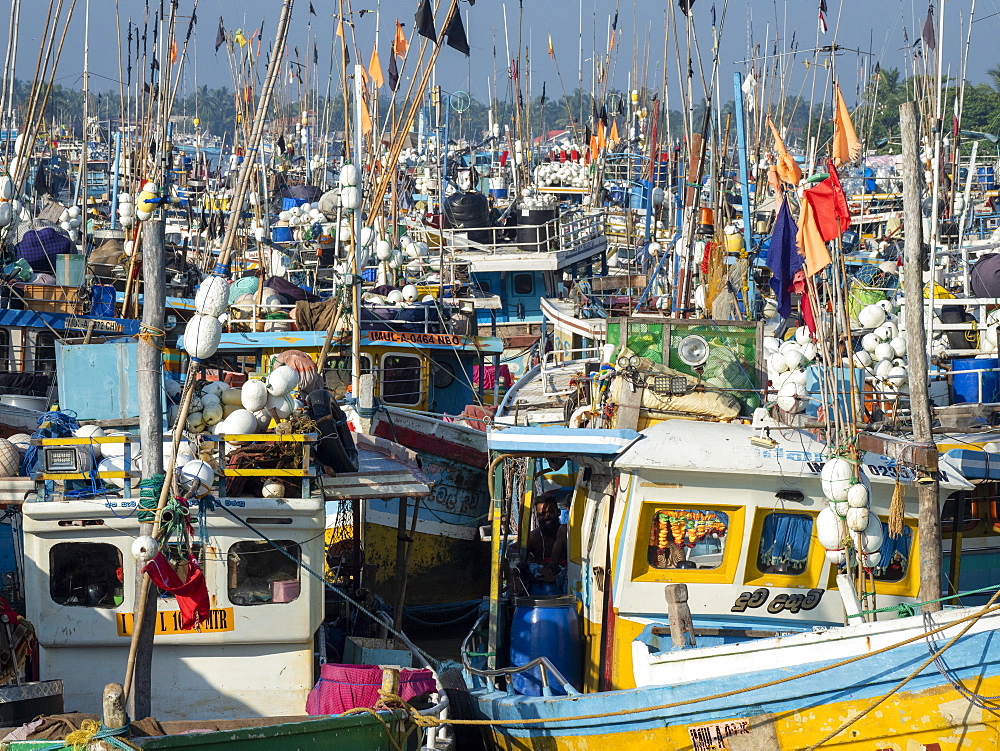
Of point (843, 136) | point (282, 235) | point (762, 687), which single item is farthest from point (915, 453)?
point (282, 235)

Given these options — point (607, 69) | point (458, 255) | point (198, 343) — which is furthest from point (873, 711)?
point (607, 69)

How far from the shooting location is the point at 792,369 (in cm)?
937

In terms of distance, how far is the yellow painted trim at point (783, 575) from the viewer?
838 cm

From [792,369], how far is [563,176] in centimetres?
2693

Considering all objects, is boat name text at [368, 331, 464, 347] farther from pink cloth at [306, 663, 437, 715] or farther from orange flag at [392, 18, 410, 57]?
orange flag at [392, 18, 410, 57]

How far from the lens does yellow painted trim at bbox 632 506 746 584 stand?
27.4 ft

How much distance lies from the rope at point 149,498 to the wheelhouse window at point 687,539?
3447mm

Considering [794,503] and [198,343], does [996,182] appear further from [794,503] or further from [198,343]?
[198,343]

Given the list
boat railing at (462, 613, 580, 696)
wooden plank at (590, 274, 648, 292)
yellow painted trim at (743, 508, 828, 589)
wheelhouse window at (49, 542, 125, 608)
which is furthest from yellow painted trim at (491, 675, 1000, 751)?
wooden plank at (590, 274, 648, 292)

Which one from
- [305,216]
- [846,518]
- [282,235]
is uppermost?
[305,216]

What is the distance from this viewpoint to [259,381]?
882cm

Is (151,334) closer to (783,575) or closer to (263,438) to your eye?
(263,438)

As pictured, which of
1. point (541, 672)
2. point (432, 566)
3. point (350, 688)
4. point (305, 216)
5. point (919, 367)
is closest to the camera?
point (919, 367)

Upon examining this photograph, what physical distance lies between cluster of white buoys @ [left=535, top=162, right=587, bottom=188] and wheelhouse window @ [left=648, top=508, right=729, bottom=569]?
2737 cm
